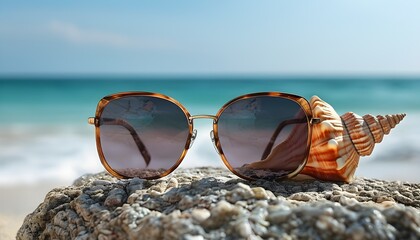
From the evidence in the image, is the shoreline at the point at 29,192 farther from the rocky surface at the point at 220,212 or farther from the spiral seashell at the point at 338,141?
the spiral seashell at the point at 338,141

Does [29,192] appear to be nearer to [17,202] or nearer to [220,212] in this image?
[17,202]

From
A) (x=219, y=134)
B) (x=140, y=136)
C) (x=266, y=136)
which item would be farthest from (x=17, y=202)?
(x=266, y=136)

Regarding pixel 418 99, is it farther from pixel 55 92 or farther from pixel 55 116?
pixel 55 92

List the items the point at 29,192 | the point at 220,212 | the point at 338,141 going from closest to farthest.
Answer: the point at 220,212
the point at 338,141
the point at 29,192

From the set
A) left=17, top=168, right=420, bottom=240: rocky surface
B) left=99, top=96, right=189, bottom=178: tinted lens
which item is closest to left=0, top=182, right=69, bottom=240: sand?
left=99, top=96, right=189, bottom=178: tinted lens

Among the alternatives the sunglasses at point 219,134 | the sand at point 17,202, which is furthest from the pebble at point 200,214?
the sand at point 17,202

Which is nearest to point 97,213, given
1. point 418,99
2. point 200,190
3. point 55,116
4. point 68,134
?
point 200,190
